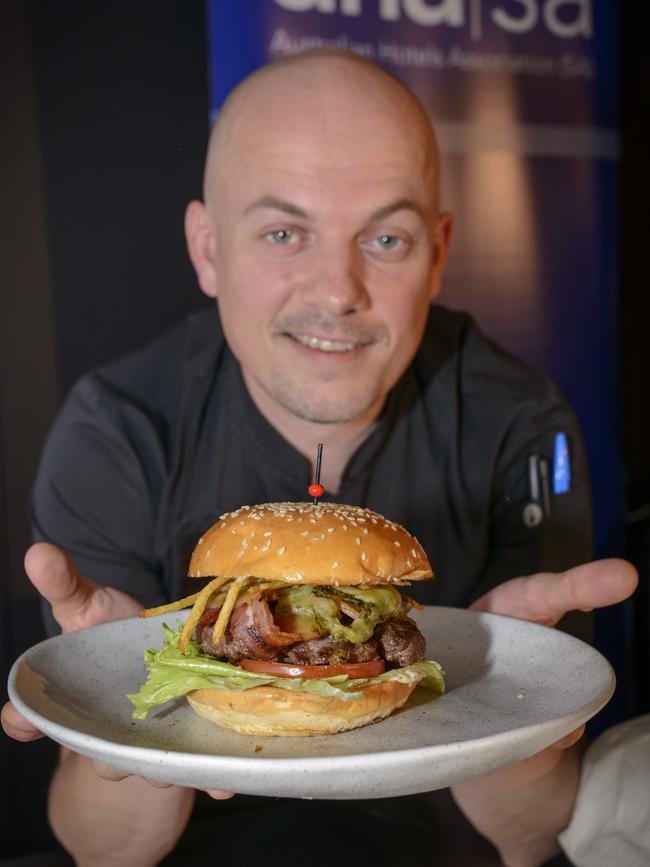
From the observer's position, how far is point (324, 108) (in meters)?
2.84

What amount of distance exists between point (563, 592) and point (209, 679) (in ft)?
2.37

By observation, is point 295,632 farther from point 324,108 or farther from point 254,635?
point 324,108

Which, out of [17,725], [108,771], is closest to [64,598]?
[17,725]

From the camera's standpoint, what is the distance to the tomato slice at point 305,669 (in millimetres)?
1667

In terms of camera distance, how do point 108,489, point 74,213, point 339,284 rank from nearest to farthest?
point 339,284 → point 108,489 → point 74,213

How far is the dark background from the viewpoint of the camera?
328 cm

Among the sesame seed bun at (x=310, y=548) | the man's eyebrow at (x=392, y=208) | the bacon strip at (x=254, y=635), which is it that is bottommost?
the bacon strip at (x=254, y=635)

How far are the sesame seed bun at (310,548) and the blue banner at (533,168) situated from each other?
2.08 m

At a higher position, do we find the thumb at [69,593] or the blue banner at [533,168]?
the blue banner at [533,168]

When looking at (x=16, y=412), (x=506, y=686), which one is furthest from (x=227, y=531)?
(x=16, y=412)

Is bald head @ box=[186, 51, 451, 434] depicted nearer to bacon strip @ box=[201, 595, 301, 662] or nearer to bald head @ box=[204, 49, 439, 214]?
bald head @ box=[204, 49, 439, 214]

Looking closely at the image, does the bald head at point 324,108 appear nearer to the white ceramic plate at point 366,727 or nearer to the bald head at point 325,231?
the bald head at point 325,231

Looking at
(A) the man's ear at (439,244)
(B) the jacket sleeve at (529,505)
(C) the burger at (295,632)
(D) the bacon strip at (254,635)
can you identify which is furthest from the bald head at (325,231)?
(D) the bacon strip at (254,635)

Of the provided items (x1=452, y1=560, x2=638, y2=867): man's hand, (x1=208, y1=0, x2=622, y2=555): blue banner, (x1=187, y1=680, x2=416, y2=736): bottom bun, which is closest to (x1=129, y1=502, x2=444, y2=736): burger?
(x1=187, y1=680, x2=416, y2=736): bottom bun
